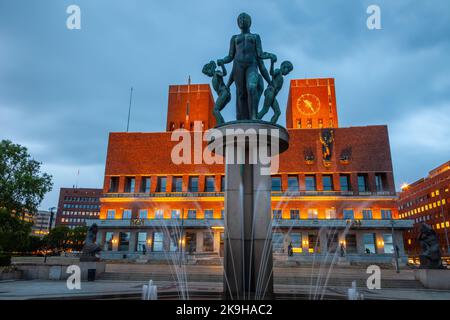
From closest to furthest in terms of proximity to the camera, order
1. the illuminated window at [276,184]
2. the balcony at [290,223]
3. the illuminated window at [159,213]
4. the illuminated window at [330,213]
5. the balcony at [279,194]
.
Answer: the balcony at [290,223] → the illuminated window at [330,213] → the balcony at [279,194] → the illuminated window at [159,213] → the illuminated window at [276,184]

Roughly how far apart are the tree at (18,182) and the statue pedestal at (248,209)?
27.5 meters

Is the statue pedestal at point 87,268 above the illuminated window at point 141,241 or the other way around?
the other way around

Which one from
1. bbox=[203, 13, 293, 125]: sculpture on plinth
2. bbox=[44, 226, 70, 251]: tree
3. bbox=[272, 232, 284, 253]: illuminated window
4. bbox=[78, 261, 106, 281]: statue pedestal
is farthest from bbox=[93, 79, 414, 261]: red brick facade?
bbox=[203, 13, 293, 125]: sculpture on plinth

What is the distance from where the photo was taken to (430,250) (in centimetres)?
1661

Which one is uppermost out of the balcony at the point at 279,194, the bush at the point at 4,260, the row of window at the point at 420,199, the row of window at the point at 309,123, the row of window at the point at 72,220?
the row of window at the point at 309,123

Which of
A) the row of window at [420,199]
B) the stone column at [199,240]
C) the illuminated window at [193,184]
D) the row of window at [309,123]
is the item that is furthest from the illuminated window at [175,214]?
the row of window at [420,199]

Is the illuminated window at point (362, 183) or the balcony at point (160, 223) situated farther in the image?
the illuminated window at point (362, 183)

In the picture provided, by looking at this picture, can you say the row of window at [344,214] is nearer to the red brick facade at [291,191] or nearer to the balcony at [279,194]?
the red brick facade at [291,191]

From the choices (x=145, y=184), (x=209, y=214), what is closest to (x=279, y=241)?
(x=209, y=214)

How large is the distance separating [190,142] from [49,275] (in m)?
43.9

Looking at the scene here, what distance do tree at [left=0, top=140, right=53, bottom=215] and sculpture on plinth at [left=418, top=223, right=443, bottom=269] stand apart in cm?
3250

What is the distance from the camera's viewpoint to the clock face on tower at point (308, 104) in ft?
245

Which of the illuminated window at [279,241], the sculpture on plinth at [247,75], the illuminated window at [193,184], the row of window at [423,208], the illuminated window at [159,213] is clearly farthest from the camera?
the row of window at [423,208]

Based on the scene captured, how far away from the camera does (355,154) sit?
180ft
